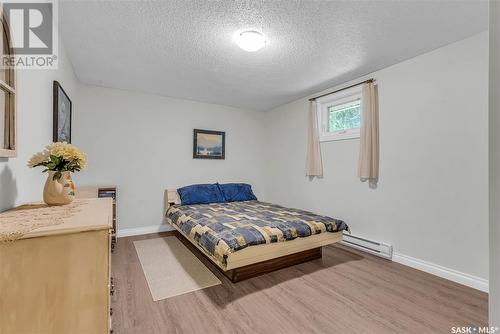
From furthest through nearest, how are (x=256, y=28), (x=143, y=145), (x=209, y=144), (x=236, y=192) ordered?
(x=209, y=144)
(x=236, y=192)
(x=143, y=145)
(x=256, y=28)

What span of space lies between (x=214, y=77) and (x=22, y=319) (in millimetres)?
Answer: 3059

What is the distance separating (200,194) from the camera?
13.1ft

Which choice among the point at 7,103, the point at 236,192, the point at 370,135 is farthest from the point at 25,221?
the point at 236,192

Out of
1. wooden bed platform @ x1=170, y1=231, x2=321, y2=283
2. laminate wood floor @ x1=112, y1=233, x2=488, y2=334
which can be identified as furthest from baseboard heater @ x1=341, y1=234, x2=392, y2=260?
wooden bed platform @ x1=170, y1=231, x2=321, y2=283

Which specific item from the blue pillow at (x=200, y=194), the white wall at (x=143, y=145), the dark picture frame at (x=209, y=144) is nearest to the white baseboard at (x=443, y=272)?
the blue pillow at (x=200, y=194)

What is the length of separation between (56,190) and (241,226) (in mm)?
1620

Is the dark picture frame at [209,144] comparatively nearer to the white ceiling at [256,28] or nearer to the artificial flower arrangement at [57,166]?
the white ceiling at [256,28]

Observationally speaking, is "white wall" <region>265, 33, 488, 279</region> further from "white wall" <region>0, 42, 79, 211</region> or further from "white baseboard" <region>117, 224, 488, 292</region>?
"white wall" <region>0, 42, 79, 211</region>

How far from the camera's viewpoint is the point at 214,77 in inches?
128

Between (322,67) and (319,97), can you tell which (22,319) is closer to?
(322,67)

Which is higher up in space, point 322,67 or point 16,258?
point 322,67

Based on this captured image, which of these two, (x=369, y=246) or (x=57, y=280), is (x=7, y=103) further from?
(x=369, y=246)

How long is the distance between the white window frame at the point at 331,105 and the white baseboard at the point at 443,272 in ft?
5.42

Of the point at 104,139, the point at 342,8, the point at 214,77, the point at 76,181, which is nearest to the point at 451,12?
the point at 342,8
